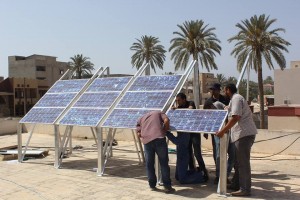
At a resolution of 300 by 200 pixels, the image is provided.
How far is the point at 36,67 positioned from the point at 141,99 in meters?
70.6

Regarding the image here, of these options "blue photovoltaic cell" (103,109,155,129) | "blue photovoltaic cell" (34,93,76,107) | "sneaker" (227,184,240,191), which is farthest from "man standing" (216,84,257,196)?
"blue photovoltaic cell" (34,93,76,107)

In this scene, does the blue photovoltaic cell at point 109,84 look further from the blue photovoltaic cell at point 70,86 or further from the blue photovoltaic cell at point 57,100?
the blue photovoltaic cell at point 57,100

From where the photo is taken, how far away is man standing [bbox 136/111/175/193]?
7.43m

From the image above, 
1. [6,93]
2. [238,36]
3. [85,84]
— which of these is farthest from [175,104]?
[6,93]

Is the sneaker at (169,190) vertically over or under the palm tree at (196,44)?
under

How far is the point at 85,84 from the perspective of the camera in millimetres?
11375

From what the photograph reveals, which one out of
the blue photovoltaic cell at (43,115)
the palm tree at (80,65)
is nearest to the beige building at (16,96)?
the palm tree at (80,65)

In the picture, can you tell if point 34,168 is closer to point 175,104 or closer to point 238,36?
point 175,104

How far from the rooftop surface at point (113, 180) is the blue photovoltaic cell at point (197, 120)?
1242 mm

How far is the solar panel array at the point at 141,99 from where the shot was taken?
874 centimetres

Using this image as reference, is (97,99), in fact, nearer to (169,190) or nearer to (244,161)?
(169,190)

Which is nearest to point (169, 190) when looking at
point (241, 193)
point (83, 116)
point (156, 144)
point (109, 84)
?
point (156, 144)

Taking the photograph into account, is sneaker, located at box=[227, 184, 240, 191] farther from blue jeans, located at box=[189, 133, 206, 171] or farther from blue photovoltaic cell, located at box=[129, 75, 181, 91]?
blue photovoltaic cell, located at box=[129, 75, 181, 91]

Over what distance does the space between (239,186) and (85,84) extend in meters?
5.87
